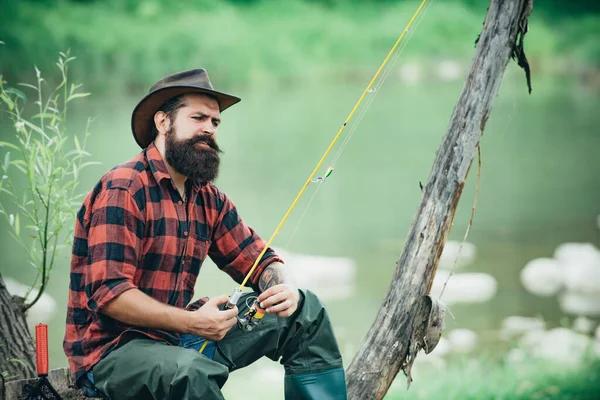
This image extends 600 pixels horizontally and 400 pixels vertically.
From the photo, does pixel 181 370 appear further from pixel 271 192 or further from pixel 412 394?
pixel 271 192

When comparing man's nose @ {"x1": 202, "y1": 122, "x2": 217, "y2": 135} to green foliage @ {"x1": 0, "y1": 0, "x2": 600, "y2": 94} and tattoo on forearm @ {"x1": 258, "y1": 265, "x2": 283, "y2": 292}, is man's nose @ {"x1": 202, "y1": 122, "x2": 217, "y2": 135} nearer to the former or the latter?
tattoo on forearm @ {"x1": 258, "y1": 265, "x2": 283, "y2": 292}

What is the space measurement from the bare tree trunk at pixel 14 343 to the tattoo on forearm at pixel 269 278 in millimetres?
850

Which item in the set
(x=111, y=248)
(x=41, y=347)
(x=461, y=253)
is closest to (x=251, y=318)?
(x=111, y=248)

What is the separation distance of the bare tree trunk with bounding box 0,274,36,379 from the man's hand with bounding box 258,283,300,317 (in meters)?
0.93

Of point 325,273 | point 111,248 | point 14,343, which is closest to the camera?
point 111,248

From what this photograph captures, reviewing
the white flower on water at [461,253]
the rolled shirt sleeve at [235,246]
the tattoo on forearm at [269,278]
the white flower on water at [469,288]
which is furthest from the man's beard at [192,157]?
the white flower on water at [461,253]

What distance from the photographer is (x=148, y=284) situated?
2000 mm

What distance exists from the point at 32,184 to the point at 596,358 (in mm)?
3235

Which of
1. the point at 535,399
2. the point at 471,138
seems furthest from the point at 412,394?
the point at 471,138

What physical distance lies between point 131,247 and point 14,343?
0.85m

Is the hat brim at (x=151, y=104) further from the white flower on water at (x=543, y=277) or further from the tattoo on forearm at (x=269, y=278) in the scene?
the white flower on water at (x=543, y=277)

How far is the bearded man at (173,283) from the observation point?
1.82 meters

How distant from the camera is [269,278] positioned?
2205 millimetres

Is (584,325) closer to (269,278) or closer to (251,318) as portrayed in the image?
(269,278)
